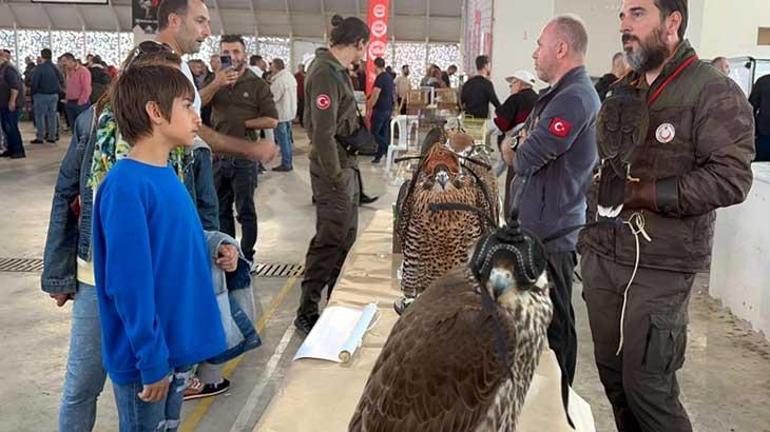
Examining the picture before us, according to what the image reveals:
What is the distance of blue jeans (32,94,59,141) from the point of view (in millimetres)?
13212

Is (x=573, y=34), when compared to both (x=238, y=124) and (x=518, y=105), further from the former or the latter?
(x=518, y=105)

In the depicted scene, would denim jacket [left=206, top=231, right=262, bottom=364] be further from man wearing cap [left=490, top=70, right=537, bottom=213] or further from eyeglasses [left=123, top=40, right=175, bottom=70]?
man wearing cap [left=490, top=70, right=537, bottom=213]

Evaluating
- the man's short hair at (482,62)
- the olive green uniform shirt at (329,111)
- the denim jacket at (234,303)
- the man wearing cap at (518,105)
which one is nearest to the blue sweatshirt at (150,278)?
the denim jacket at (234,303)

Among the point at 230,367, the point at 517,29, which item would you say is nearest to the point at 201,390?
the point at 230,367

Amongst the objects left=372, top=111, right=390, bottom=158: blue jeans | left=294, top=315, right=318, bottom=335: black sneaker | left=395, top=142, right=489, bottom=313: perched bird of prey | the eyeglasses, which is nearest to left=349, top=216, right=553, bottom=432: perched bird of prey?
left=395, top=142, right=489, bottom=313: perched bird of prey

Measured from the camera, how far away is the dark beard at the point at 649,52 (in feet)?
6.86

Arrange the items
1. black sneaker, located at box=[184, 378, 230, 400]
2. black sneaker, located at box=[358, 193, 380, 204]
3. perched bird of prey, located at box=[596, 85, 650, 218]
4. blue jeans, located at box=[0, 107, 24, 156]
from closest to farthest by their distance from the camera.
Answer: perched bird of prey, located at box=[596, 85, 650, 218] → black sneaker, located at box=[184, 378, 230, 400] → black sneaker, located at box=[358, 193, 380, 204] → blue jeans, located at box=[0, 107, 24, 156]

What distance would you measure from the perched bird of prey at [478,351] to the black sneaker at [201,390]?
102 inches

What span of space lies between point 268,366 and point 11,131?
963 centimetres

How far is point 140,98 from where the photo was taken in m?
1.85

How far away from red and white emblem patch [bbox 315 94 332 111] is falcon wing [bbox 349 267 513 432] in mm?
2830

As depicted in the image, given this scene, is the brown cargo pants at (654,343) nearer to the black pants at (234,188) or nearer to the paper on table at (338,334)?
the paper on table at (338,334)

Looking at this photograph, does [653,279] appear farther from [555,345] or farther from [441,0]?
[441,0]

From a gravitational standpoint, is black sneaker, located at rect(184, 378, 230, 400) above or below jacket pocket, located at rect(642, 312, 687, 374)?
below
